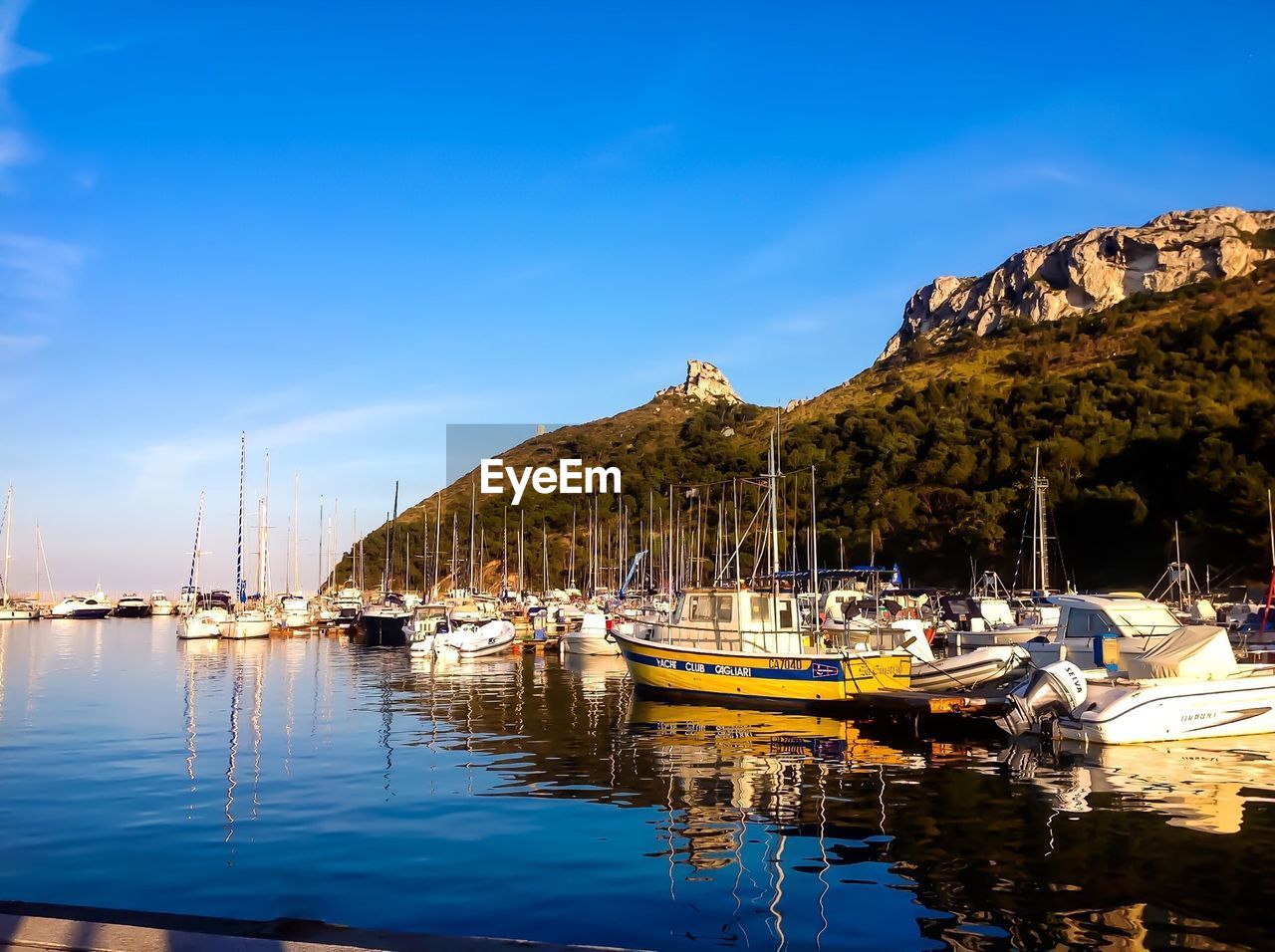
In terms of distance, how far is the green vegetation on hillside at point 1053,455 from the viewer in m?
80.2

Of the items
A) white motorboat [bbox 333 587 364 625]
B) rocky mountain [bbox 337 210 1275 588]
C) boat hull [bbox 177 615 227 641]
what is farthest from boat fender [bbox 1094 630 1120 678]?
boat hull [bbox 177 615 227 641]

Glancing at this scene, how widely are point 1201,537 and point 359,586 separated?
80.8 metres

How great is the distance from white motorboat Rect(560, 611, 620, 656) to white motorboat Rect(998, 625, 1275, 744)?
107 ft

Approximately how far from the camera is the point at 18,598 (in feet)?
434

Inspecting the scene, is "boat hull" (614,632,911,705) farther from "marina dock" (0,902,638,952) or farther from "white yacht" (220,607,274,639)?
"white yacht" (220,607,274,639)

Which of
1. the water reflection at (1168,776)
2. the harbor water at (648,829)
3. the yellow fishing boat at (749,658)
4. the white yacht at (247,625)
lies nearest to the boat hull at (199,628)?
the white yacht at (247,625)

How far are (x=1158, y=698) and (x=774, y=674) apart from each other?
1023 centimetres

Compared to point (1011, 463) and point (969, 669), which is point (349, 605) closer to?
point (1011, 463)

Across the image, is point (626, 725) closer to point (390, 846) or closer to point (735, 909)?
point (390, 846)

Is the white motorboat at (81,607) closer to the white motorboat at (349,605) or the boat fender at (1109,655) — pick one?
the white motorboat at (349,605)

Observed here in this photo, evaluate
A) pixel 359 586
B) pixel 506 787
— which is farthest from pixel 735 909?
pixel 359 586

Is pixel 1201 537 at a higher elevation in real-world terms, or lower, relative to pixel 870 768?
higher

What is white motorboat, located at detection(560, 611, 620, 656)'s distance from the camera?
2163 inches

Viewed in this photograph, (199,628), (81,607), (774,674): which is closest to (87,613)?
(81,607)
